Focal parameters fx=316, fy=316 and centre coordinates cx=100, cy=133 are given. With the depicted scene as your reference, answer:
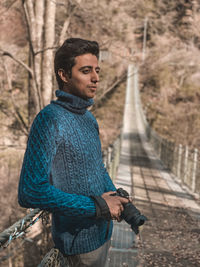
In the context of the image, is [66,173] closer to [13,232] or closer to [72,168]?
[72,168]

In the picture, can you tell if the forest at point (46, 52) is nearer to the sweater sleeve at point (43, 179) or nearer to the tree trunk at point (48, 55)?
the tree trunk at point (48, 55)

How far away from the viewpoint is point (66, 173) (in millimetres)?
1313

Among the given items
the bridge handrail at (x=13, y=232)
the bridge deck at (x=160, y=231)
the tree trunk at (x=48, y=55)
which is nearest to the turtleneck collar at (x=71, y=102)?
the bridge handrail at (x=13, y=232)

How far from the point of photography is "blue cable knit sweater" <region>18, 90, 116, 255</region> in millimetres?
1205

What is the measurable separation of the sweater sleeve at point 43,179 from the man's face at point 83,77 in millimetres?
227

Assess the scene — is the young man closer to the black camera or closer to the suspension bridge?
the black camera

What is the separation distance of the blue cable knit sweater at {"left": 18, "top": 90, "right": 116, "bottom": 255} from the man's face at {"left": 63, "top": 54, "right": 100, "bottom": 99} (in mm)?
40

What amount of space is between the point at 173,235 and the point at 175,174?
6.96m

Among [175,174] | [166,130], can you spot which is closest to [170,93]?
[166,130]

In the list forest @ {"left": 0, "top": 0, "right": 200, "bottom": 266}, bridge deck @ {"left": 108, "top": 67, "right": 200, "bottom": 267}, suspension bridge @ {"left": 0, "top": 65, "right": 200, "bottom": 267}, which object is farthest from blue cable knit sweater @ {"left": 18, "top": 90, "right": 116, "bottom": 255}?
forest @ {"left": 0, "top": 0, "right": 200, "bottom": 266}

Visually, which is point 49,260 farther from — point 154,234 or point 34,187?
point 154,234

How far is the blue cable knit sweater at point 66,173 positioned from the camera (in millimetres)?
1205

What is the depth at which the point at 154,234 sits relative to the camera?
16.2 feet

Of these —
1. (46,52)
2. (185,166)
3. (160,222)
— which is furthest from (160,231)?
(185,166)
